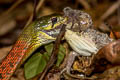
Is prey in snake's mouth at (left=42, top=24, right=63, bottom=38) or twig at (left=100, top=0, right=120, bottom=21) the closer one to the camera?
prey in snake's mouth at (left=42, top=24, right=63, bottom=38)

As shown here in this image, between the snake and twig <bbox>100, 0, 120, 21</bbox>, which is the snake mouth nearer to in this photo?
the snake

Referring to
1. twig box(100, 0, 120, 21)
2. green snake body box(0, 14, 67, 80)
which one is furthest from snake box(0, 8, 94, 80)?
twig box(100, 0, 120, 21)

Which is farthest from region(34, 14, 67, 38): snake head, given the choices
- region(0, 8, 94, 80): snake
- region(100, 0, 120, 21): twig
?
region(100, 0, 120, 21): twig

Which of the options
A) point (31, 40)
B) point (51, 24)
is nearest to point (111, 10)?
point (51, 24)

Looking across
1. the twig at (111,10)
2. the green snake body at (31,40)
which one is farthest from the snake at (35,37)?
the twig at (111,10)

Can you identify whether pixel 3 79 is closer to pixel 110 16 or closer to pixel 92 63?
pixel 92 63

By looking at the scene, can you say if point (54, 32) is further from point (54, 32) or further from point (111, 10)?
point (111, 10)

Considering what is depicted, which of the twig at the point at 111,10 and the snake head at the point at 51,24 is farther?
the twig at the point at 111,10

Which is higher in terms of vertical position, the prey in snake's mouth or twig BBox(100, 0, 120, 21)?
the prey in snake's mouth

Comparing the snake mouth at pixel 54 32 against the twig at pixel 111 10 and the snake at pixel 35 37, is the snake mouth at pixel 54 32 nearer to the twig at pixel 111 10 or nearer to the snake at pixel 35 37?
the snake at pixel 35 37
